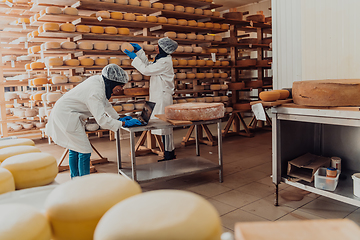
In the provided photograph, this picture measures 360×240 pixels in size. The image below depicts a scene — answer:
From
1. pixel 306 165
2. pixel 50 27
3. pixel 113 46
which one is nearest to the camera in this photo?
pixel 306 165

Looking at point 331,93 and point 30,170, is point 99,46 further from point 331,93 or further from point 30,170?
point 30,170

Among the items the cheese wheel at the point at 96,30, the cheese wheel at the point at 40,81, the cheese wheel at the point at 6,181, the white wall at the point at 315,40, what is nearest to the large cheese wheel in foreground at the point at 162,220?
the cheese wheel at the point at 6,181

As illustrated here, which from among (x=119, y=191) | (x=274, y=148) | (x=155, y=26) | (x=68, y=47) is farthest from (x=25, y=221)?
(x=155, y=26)

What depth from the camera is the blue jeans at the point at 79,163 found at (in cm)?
297

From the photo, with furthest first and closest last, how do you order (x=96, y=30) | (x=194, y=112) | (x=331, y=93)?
1. (x=96, y=30)
2. (x=194, y=112)
3. (x=331, y=93)

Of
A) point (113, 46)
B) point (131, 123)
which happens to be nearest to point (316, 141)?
point (131, 123)

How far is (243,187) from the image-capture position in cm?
318

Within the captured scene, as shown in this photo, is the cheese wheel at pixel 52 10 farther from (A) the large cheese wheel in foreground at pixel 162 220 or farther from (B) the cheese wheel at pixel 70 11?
(A) the large cheese wheel in foreground at pixel 162 220

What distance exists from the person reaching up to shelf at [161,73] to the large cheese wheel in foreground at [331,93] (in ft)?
7.53

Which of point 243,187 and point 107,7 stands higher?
point 107,7

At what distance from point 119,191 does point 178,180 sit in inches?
117

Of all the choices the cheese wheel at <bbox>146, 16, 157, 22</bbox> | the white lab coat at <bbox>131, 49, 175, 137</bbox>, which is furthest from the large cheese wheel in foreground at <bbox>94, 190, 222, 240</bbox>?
the cheese wheel at <bbox>146, 16, 157, 22</bbox>

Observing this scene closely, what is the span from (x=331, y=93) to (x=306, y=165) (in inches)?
31.5

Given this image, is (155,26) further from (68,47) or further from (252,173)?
(252,173)
